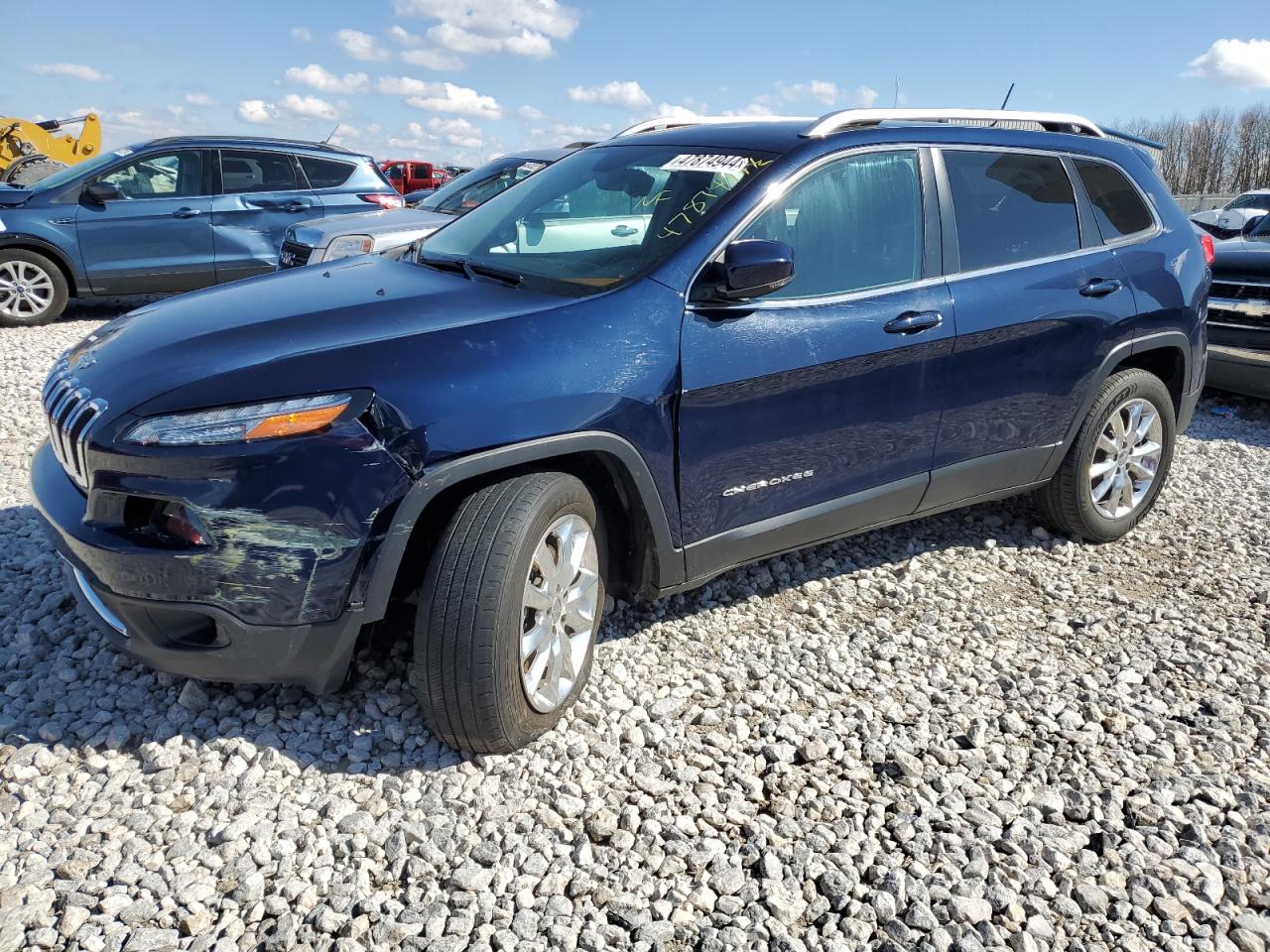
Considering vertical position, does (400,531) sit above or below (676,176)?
below

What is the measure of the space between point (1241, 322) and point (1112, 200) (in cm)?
356

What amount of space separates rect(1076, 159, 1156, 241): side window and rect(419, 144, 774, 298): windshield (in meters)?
1.79

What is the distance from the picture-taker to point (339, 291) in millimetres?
3213

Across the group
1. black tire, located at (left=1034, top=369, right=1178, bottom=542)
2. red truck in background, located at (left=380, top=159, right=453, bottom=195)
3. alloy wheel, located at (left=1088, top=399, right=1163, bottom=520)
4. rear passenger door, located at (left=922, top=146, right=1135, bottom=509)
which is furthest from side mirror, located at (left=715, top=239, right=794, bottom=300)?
red truck in background, located at (left=380, top=159, right=453, bottom=195)

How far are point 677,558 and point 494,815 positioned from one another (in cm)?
98

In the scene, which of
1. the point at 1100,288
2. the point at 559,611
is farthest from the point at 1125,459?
the point at 559,611

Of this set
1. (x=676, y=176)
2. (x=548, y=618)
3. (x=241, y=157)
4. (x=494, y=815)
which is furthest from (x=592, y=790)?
(x=241, y=157)

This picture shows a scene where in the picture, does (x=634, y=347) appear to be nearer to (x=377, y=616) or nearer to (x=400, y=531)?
(x=400, y=531)

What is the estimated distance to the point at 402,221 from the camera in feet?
26.5

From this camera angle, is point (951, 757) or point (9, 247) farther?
point (9, 247)

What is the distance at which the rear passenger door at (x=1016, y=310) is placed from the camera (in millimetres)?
3850

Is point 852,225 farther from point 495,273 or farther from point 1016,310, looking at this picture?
point 495,273

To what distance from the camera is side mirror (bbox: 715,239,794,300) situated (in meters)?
3.08

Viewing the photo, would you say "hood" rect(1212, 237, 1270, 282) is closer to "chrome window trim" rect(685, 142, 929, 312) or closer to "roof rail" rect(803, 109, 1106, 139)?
"roof rail" rect(803, 109, 1106, 139)
